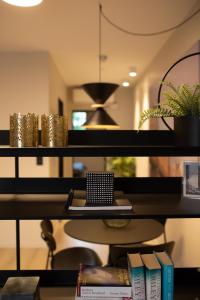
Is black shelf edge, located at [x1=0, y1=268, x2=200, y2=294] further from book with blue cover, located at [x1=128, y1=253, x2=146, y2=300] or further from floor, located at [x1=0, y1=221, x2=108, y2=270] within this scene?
floor, located at [x1=0, y1=221, x2=108, y2=270]

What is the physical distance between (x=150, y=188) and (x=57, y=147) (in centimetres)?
64

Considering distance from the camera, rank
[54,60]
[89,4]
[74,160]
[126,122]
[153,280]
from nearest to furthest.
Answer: [153,280]
[89,4]
[54,60]
[126,122]
[74,160]

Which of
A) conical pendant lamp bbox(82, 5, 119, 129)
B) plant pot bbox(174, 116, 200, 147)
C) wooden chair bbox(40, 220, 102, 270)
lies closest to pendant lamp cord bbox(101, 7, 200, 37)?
conical pendant lamp bbox(82, 5, 119, 129)

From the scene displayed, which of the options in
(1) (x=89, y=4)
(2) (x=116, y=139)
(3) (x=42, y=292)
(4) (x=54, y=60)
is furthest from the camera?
(4) (x=54, y=60)

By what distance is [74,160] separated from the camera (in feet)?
27.7

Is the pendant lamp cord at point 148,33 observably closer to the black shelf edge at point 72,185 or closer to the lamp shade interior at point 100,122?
the lamp shade interior at point 100,122

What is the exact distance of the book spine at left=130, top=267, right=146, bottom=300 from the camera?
1354mm

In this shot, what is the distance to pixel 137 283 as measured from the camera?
1356mm

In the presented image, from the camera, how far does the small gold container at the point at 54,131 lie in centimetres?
147

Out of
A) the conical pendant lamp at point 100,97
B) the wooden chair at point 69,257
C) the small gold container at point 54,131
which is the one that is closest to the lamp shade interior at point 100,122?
the conical pendant lamp at point 100,97

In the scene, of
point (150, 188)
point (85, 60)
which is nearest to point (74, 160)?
point (85, 60)

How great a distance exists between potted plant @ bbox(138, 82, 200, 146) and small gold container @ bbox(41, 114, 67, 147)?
15.6 inches

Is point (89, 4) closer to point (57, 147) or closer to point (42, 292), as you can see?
point (57, 147)

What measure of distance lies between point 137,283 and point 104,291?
0.15 metres
